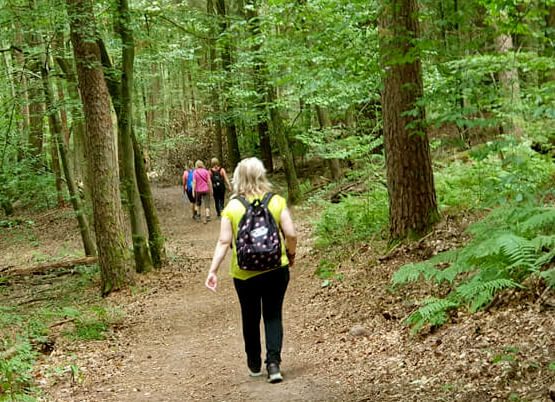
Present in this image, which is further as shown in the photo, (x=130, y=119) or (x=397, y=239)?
(x=130, y=119)

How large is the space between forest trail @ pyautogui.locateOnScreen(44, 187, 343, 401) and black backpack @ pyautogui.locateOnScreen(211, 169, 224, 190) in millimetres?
7279

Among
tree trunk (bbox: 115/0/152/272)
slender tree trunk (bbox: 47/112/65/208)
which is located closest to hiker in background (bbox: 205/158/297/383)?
tree trunk (bbox: 115/0/152/272)

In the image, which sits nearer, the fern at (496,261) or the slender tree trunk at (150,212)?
the fern at (496,261)

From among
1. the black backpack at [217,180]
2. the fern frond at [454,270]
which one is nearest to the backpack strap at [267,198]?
the fern frond at [454,270]

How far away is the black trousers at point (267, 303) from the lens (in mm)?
5246

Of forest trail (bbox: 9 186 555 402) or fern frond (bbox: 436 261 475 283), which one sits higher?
fern frond (bbox: 436 261 475 283)

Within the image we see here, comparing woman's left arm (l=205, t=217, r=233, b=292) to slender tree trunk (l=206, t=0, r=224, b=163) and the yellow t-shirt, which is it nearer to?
the yellow t-shirt

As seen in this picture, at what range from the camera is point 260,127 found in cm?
2441

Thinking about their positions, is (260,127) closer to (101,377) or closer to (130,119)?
(130,119)

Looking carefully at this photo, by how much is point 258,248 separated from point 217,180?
48.0 ft

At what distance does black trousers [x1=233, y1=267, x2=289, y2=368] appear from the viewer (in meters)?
5.25

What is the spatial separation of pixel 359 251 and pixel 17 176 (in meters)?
8.54

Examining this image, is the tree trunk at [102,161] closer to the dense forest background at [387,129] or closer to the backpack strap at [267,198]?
the dense forest background at [387,129]

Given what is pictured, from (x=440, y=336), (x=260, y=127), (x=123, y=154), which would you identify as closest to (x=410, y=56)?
(x=440, y=336)
